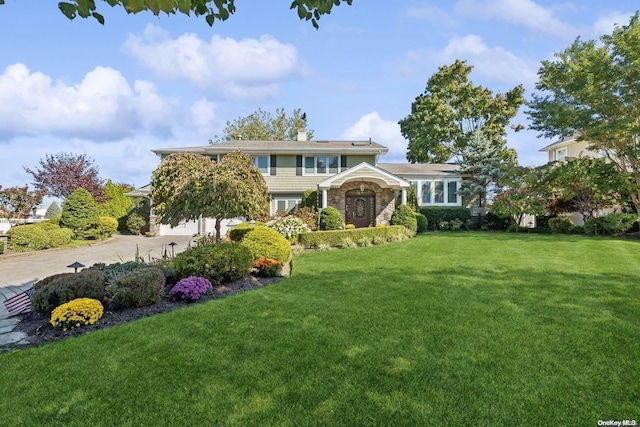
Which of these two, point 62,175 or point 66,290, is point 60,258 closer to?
point 66,290

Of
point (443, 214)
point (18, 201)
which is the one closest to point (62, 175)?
point (18, 201)

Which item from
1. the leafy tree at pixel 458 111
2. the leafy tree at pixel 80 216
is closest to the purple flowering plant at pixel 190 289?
the leafy tree at pixel 80 216

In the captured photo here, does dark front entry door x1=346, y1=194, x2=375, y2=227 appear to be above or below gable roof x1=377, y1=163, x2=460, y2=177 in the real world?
below

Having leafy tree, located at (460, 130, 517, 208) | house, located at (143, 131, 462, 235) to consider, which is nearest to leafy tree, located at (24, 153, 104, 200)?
house, located at (143, 131, 462, 235)

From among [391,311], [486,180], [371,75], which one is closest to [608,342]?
[391,311]

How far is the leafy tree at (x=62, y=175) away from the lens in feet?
84.0

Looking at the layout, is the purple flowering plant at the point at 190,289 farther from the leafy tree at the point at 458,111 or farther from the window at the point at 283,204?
the leafy tree at the point at 458,111

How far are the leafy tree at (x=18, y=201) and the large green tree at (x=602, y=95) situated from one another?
2597 cm

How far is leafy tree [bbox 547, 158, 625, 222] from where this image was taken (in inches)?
672

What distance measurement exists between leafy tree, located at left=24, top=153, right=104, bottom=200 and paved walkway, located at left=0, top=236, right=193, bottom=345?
9.51 metres

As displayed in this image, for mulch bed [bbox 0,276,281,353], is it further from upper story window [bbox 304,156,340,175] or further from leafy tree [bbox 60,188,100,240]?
upper story window [bbox 304,156,340,175]

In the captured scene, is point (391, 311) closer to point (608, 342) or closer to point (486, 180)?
point (608, 342)

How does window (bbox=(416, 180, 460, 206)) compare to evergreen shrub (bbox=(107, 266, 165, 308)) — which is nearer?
evergreen shrub (bbox=(107, 266, 165, 308))

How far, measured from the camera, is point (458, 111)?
95.8ft
